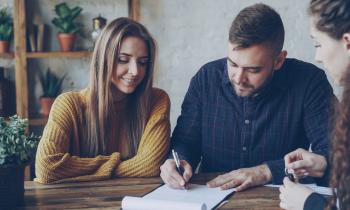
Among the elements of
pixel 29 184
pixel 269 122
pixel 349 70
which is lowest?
pixel 29 184

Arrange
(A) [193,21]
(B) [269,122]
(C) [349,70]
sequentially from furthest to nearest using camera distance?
(A) [193,21] < (B) [269,122] < (C) [349,70]

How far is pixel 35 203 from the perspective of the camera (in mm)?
1754

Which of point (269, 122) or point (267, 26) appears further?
point (269, 122)

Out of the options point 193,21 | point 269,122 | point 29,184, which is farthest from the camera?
point 193,21

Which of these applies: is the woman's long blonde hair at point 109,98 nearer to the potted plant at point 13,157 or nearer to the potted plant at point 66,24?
the potted plant at point 13,157

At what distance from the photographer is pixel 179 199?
5.75 feet

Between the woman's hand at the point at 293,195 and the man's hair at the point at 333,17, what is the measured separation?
0.45 metres

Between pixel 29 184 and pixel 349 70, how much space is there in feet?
3.83

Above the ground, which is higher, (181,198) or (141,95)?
(141,95)

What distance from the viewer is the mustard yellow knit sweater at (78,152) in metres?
1.98

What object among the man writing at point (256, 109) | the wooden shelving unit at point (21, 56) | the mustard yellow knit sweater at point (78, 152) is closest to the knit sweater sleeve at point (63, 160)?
the mustard yellow knit sweater at point (78, 152)

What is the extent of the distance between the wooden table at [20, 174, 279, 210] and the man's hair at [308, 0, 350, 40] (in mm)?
546

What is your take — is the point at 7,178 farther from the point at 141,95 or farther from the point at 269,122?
the point at 269,122

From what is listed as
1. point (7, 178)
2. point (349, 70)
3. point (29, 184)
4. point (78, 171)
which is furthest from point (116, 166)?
point (349, 70)
